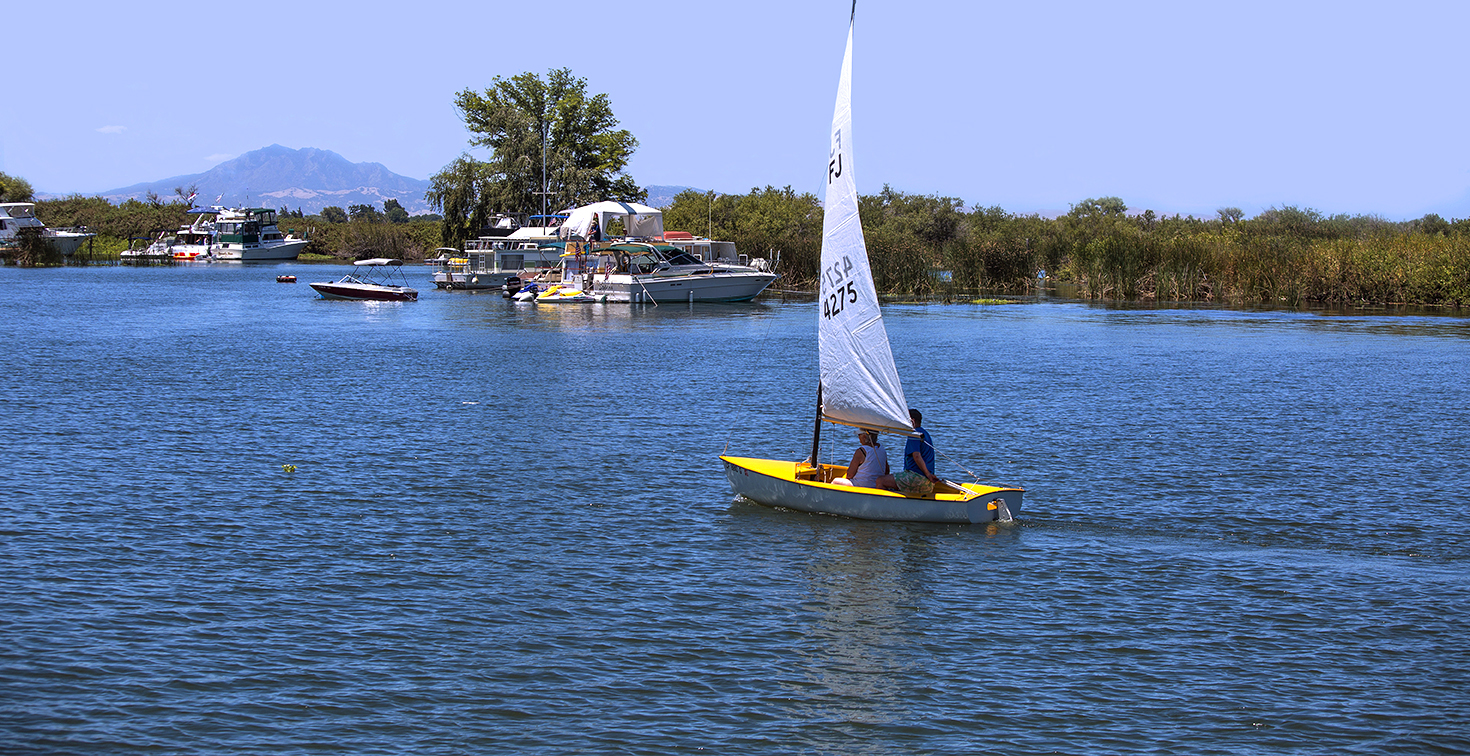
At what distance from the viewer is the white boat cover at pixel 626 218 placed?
80.9m

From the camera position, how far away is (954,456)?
24.8m

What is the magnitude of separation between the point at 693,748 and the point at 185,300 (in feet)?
240

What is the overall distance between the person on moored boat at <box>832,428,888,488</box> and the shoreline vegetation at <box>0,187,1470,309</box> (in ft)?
183

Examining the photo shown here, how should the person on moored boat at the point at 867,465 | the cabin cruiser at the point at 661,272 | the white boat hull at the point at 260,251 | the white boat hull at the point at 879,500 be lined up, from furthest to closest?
the white boat hull at the point at 260,251
the cabin cruiser at the point at 661,272
the person on moored boat at the point at 867,465
the white boat hull at the point at 879,500

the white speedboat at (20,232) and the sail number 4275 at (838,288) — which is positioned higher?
the white speedboat at (20,232)

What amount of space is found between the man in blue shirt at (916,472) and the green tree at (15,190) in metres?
182

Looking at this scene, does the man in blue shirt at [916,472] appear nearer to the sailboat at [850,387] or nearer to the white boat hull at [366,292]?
the sailboat at [850,387]

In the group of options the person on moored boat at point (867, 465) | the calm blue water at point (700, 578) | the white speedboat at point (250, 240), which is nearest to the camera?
the calm blue water at point (700, 578)

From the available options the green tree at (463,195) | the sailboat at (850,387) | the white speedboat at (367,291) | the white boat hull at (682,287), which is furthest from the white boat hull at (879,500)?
the green tree at (463,195)

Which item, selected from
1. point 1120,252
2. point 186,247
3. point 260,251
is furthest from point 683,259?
point 186,247

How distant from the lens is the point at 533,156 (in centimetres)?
10619

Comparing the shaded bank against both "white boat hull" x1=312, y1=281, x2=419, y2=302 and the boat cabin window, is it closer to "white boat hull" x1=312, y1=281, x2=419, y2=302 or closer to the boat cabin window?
the boat cabin window

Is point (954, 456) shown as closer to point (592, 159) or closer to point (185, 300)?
point (185, 300)

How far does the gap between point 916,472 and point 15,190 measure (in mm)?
192204
